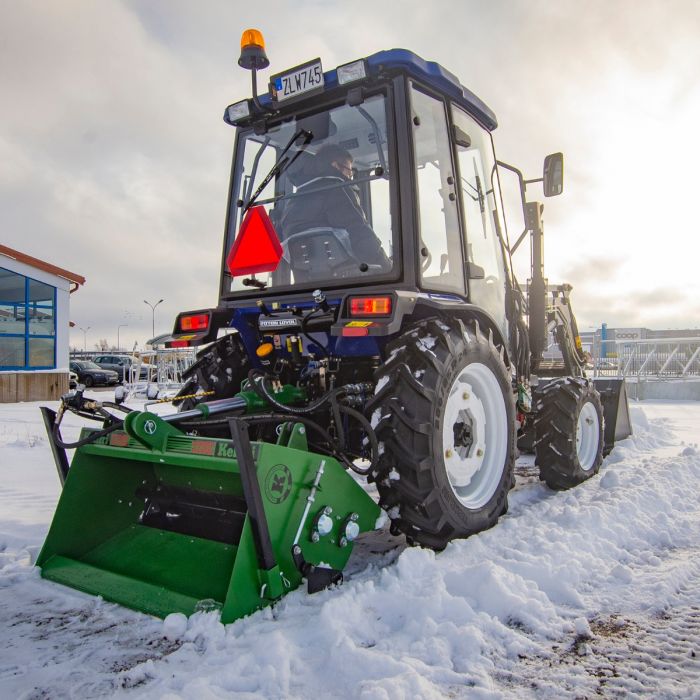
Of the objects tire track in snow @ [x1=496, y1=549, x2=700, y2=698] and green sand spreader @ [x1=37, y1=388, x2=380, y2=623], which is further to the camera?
green sand spreader @ [x1=37, y1=388, x2=380, y2=623]

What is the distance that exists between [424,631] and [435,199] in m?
2.30

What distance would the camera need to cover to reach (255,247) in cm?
367

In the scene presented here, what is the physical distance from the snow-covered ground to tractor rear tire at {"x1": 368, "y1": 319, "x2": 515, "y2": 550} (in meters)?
0.14

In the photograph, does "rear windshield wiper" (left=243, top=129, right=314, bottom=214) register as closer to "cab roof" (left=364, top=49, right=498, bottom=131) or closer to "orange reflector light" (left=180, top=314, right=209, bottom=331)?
"cab roof" (left=364, top=49, right=498, bottom=131)

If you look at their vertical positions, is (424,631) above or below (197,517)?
below

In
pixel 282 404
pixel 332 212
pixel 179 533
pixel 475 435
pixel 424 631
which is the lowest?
pixel 424 631

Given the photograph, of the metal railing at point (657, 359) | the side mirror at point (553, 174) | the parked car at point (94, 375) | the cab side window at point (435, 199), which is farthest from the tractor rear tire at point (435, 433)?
the parked car at point (94, 375)

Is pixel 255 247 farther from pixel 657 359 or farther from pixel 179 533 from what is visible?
pixel 657 359

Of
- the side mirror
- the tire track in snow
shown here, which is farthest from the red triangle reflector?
the tire track in snow

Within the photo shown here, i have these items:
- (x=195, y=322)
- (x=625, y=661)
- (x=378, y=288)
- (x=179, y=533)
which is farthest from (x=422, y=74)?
(x=625, y=661)

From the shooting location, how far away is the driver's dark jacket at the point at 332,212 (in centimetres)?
342

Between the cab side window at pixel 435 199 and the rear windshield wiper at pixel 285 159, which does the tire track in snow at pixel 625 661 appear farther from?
the rear windshield wiper at pixel 285 159

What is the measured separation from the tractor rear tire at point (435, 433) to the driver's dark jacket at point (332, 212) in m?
0.65

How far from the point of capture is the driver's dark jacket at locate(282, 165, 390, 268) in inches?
135
